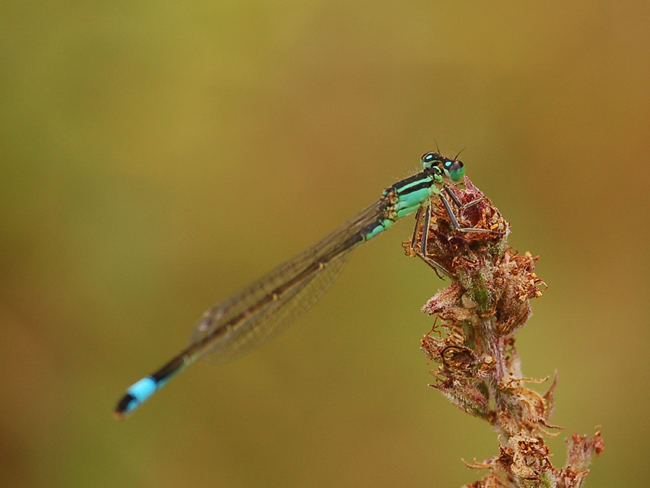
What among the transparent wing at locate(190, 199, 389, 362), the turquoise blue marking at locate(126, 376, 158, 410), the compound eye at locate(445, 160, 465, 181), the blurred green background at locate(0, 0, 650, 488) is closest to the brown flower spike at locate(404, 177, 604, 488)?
the compound eye at locate(445, 160, 465, 181)

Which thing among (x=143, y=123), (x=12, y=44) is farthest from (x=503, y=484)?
(x=12, y=44)

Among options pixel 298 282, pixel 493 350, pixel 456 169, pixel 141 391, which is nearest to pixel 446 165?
pixel 456 169

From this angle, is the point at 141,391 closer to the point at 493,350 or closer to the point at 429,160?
the point at 493,350

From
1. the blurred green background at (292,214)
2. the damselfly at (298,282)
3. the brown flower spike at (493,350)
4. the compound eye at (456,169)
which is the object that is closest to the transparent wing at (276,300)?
the damselfly at (298,282)

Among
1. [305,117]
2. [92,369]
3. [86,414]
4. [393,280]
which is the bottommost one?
[393,280]

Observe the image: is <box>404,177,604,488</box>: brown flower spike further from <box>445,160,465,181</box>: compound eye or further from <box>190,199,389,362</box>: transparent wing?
<box>190,199,389,362</box>: transparent wing

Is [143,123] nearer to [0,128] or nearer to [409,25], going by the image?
[0,128]

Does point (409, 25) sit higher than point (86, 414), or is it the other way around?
point (409, 25)

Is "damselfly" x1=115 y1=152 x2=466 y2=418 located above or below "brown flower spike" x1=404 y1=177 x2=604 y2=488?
above
